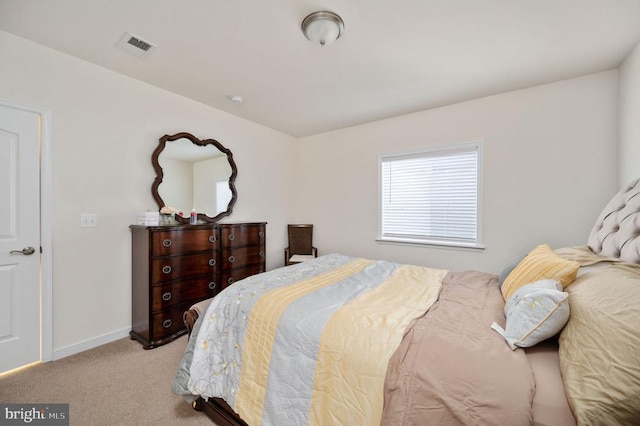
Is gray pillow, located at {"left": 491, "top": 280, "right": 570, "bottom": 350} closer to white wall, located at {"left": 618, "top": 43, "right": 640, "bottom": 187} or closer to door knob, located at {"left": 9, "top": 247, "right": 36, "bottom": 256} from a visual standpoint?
white wall, located at {"left": 618, "top": 43, "right": 640, "bottom": 187}

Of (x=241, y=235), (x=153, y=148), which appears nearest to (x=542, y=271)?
(x=241, y=235)

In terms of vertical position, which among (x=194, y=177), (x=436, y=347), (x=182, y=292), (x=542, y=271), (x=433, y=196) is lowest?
(x=182, y=292)

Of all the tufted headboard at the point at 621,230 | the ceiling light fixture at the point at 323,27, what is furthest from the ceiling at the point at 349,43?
the tufted headboard at the point at 621,230

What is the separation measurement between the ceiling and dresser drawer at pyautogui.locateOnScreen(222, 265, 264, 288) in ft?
6.59

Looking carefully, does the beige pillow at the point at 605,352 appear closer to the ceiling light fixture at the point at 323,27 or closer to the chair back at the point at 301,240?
the ceiling light fixture at the point at 323,27

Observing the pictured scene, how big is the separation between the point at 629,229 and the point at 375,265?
1.55 metres

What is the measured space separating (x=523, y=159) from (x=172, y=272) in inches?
146

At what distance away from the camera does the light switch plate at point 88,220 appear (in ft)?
7.43

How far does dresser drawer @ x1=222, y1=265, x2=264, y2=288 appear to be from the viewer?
293 cm

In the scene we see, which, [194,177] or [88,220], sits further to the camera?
[194,177]

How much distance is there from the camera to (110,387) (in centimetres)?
179

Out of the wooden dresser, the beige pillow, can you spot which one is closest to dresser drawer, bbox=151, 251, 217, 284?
the wooden dresser

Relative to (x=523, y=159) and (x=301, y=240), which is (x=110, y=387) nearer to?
(x=301, y=240)

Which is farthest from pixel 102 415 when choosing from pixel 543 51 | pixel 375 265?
pixel 543 51
